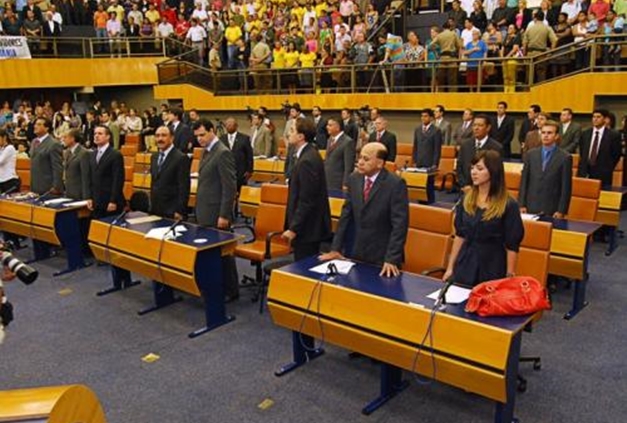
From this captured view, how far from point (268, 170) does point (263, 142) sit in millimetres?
1033

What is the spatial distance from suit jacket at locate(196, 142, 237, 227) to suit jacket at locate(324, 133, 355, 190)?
74.9 inches

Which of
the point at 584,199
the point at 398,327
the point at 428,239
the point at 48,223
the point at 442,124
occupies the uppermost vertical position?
the point at 442,124

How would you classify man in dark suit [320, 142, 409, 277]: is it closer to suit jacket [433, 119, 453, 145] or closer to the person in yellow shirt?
suit jacket [433, 119, 453, 145]

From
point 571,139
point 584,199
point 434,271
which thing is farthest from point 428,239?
point 571,139

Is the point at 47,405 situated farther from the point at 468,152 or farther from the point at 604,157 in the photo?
the point at 604,157

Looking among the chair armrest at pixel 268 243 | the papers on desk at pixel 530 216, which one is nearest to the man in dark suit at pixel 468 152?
the papers on desk at pixel 530 216

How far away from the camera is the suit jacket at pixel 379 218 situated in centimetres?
421

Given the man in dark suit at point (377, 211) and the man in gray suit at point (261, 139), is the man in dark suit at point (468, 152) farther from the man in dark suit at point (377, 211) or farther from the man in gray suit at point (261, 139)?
the man in gray suit at point (261, 139)

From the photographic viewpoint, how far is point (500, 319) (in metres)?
3.27

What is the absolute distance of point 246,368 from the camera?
15.1 ft

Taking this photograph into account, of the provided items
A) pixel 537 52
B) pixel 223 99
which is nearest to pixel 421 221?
pixel 537 52

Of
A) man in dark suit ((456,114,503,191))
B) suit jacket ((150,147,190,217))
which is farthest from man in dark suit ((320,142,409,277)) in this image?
man in dark suit ((456,114,503,191))

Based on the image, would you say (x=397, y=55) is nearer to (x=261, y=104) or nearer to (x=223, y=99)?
(x=261, y=104)

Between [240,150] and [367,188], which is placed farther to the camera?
[240,150]
